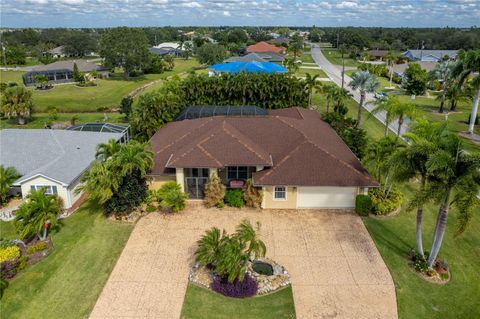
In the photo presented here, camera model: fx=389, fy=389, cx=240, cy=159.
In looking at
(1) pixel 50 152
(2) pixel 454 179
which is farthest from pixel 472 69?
(1) pixel 50 152

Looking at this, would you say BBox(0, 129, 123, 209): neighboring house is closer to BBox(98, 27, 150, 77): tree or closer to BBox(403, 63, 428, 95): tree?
BBox(403, 63, 428, 95): tree

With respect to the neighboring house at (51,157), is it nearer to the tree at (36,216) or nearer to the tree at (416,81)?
the tree at (36,216)

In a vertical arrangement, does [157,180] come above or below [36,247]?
above

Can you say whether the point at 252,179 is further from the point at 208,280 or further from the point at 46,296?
the point at 46,296

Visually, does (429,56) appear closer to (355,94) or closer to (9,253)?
(355,94)

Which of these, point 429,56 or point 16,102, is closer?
point 16,102

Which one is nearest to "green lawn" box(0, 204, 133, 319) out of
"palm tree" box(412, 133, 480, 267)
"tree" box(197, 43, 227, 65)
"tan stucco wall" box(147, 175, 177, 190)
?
"tan stucco wall" box(147, 175, 177, 190)

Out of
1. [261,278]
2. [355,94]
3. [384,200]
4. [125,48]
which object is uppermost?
[125,48]
